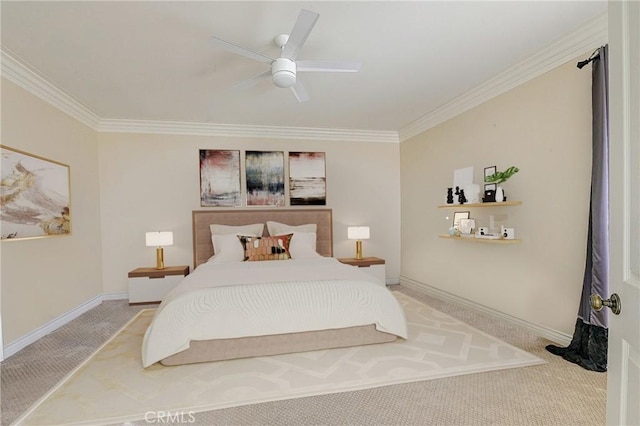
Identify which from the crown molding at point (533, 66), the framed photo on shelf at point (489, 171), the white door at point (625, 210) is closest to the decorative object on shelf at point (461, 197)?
the framed photo on shelf at point (489, 171)

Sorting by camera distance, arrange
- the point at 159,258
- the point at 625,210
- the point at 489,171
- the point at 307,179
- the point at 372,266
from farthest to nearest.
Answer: the point at 307,179 < the point at 372,266 < the point at 159,258 < the point at 489,171 < the point at 625,210

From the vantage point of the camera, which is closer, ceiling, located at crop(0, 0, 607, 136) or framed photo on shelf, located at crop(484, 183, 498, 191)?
ceiling, located at crop(0, 0, 607, 136)

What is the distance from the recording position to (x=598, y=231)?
2.30m

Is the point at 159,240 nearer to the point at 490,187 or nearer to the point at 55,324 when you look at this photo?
the point at 55,324

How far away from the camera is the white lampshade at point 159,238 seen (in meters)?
4.21

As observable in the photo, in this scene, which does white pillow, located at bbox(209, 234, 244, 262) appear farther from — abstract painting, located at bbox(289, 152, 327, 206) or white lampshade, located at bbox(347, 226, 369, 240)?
white lampshade, located at bbox(347, 226, 369, 240)

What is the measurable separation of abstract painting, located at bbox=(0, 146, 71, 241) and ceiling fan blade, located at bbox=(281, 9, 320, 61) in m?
2.55

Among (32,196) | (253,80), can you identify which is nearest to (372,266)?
(253,80)

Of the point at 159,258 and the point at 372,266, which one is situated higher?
the point at 159,258

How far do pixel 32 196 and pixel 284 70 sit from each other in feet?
9.04

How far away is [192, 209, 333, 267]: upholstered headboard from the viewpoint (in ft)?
15.3

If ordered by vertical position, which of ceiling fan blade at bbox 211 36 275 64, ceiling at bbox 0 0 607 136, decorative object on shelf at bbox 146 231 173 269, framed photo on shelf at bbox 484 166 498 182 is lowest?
decorative object on shelf at bbox 146 231 173 269

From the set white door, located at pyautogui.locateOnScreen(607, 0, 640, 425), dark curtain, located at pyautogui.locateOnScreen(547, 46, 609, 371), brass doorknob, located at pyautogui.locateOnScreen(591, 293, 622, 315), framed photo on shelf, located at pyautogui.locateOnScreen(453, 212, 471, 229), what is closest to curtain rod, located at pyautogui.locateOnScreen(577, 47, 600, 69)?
dark curtain, located at pyautogui.locateOnScreen(547, 46, 609, 371)

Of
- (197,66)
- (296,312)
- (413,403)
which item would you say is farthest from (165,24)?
(413,403)
